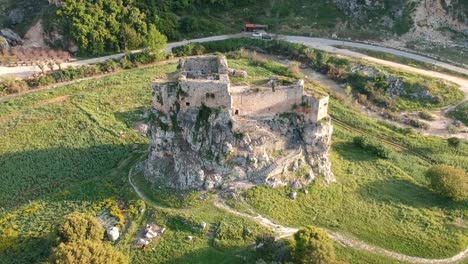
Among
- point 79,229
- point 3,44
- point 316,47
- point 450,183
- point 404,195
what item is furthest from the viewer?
point 316,47

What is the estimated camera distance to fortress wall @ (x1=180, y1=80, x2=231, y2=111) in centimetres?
4725

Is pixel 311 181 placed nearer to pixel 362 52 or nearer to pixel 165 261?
pixel 165 261

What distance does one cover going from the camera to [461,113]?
68562 millimetres

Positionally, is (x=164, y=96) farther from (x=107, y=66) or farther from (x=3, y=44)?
(x=3, y=44)

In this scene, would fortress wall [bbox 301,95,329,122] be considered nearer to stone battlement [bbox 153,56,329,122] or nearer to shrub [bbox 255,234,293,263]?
stone battlement [bbox 153,56,329,122]

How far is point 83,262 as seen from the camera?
3862 cm

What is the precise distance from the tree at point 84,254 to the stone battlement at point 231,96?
1572 cm

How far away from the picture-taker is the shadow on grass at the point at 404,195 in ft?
166

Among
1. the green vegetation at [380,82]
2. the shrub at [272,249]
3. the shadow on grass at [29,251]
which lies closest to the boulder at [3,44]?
the green vegetation at [380,82]

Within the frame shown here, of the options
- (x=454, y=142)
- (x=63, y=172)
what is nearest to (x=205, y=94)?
(x=63, y=172)

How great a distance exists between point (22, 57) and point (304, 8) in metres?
52.3

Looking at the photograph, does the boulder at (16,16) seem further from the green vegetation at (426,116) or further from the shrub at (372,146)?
the green vegetation at (426,116)

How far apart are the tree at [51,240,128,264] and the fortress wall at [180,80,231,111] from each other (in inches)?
640

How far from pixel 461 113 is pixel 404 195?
23.7 m
